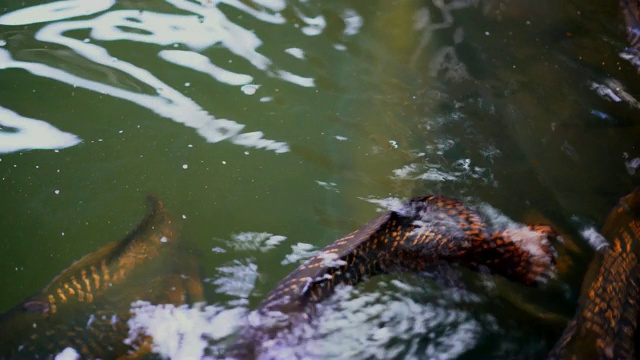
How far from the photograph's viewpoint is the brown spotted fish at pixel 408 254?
2.95 meters

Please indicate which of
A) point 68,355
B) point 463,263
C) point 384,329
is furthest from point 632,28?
point 68,355

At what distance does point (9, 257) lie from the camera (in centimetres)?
322

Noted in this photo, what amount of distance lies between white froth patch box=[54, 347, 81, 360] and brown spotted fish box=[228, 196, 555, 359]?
0.73 metres

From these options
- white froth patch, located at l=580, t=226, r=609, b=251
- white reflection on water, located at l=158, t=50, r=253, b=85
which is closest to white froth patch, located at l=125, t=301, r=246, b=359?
white reflection on water, located at l=158, t=50, r=253, b=85

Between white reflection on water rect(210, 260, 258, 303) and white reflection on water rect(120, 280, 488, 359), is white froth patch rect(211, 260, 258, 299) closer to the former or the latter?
white reflection on water rect(210, 260, 258, 303)

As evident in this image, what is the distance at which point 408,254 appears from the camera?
3.28 m

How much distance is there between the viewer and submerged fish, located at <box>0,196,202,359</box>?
2.81 meters

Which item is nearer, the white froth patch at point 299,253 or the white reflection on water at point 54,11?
the white froth patch at point 299,253

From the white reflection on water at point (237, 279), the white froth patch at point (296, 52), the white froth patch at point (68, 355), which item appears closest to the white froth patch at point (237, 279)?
the white reflection on water at point (237, 279)

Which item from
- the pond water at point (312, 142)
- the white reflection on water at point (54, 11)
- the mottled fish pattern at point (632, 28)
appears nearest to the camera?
the pond water at point (312, 142)

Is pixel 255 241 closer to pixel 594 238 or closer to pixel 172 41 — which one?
pixel 172 41

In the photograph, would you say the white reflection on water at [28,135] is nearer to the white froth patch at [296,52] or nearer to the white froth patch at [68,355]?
the white froth patch at [68,355]

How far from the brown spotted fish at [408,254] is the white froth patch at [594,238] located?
0.22 meters

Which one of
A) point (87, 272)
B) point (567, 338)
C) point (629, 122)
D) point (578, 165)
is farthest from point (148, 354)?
point (629, 122)
